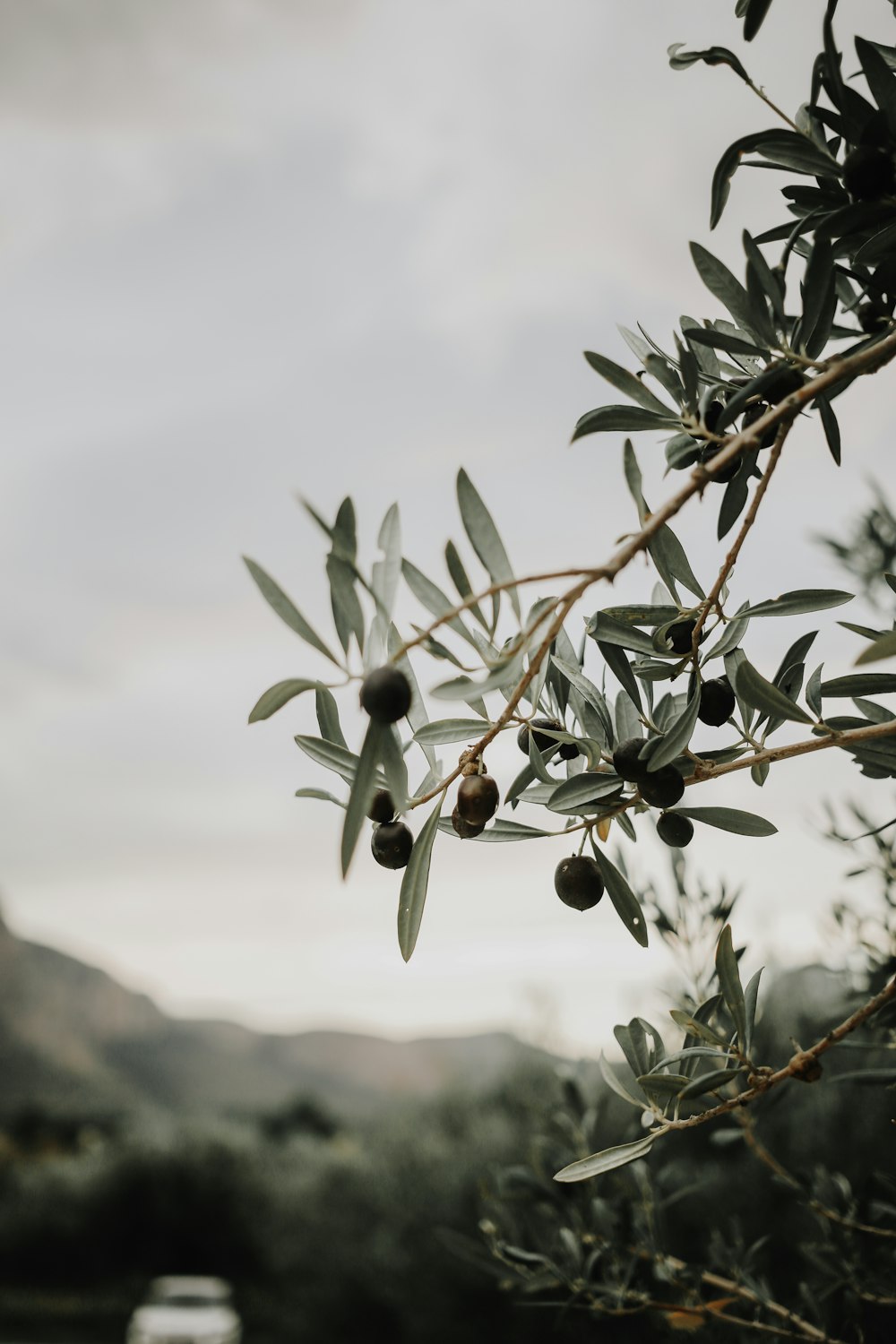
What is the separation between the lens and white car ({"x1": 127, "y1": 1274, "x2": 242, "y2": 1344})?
720 centimetres

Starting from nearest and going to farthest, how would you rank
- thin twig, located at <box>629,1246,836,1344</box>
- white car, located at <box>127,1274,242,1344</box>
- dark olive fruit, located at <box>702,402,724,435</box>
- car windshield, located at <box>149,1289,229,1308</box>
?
dark olive fruit, located at <box>702,402,724,435</box> → thin twig, located at <box>629,1246,836,1344</box> → white car, located at <box>127,1274,242,1344</box> → car windshield, located at <box>149,1289,229,1308</box>

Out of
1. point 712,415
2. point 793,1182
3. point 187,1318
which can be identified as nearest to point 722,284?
point 712,415

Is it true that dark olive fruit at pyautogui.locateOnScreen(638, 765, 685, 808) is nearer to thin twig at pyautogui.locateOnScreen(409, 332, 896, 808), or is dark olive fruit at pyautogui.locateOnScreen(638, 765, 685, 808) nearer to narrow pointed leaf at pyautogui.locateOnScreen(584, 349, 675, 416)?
thin twig at pyautogui.locateOnScreen(409, 332, 896, 808)

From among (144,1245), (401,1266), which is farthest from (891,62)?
(144,1245)

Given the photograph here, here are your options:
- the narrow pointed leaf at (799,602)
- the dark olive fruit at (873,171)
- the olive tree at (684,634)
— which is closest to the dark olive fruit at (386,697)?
the olive tree at (684,634)

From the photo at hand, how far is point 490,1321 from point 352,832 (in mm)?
6262

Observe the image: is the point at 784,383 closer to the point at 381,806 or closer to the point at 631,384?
the point at 631,384

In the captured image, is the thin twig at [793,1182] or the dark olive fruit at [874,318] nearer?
the dark olive fruit at [874,318]

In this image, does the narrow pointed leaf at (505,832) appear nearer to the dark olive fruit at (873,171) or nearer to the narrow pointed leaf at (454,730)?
the narrow pointed leaf at (454,730)

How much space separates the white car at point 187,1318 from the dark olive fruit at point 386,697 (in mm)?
8446

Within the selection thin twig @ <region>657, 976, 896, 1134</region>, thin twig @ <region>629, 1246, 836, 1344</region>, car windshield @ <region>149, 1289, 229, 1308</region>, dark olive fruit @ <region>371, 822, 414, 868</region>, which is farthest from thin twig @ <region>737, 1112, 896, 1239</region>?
car windshield @ <region>149, 1289, 229, 1308</region>

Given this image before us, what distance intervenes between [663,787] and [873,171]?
17.2 inches

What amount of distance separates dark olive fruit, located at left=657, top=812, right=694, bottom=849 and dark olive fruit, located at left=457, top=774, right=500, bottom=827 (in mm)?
181

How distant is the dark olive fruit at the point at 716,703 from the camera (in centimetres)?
74
